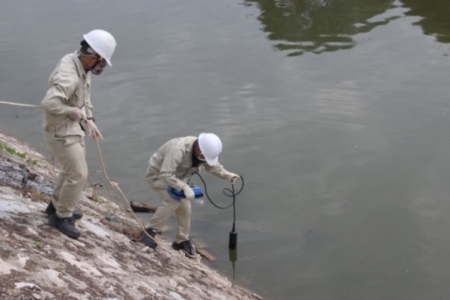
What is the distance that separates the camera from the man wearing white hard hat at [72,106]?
645 cm

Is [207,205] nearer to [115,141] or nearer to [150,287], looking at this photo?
[115,141]

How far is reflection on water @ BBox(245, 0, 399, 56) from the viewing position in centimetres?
1944

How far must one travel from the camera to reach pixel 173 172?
26.1 ft

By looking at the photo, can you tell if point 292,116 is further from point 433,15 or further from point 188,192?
point 433,15

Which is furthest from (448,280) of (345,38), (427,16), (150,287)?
(427,16)

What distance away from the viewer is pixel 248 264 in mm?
10477

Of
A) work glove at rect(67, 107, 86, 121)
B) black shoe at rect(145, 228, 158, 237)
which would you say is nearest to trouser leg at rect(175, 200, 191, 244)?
black shoe at rect(145, 228, 158, 237)

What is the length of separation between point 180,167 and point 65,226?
1704 mm

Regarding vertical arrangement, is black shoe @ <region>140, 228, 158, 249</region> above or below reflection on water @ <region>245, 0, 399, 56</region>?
below

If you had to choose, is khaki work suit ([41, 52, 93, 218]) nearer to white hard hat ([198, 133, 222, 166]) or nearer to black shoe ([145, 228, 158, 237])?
white hard hat ([198, 133, 222, 166])

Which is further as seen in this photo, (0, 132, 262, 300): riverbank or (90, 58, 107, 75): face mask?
(90, 58, 107, 75): face mask

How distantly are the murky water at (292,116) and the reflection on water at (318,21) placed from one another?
0.29 feet

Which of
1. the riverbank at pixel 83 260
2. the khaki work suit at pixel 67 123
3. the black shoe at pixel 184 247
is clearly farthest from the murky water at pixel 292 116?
the khaki work suit at pixel 67 123

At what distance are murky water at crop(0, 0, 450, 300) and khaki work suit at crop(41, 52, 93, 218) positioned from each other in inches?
160
